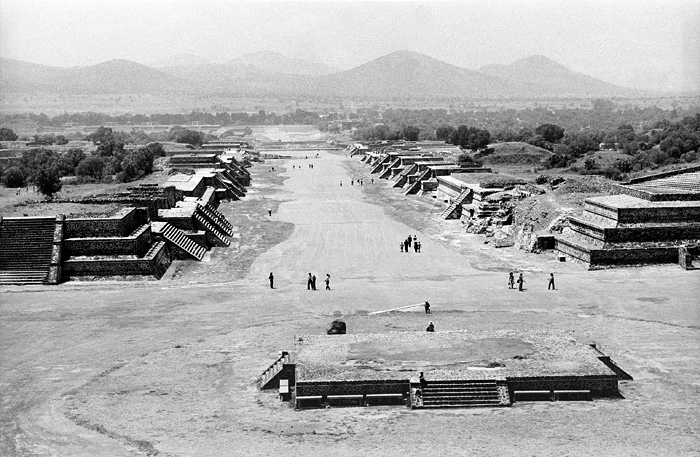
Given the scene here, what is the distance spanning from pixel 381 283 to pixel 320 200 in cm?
2932

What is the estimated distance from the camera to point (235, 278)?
36219mm

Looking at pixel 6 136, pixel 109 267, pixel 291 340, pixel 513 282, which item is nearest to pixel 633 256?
pixel 513 282

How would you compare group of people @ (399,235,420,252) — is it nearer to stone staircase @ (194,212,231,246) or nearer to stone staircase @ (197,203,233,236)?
stone staircase @ (194,212,231,246)

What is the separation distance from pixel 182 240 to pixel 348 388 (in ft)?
72.9

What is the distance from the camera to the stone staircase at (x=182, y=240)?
40.2 meters

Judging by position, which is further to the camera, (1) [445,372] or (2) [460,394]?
(1) [445,372]

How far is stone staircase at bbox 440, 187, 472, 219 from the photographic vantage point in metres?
53.0

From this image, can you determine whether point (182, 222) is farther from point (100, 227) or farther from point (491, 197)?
point (491, 197)

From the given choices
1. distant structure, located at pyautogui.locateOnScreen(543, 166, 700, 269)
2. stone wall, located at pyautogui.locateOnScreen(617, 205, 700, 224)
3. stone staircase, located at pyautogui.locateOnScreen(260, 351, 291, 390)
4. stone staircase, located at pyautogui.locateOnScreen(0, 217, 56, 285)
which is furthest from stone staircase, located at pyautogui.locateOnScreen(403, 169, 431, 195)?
stone staircase, located at pyautogui.locateOnScreen(260, 351, 291, 390)

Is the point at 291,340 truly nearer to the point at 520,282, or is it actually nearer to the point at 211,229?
the point at 520,282

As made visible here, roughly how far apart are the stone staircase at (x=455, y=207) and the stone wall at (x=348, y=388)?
32532mm

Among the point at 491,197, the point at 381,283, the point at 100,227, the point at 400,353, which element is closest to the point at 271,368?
the point at 400,353

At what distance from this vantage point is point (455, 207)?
53.4 meters

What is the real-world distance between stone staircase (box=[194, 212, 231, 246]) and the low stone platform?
20183mm
